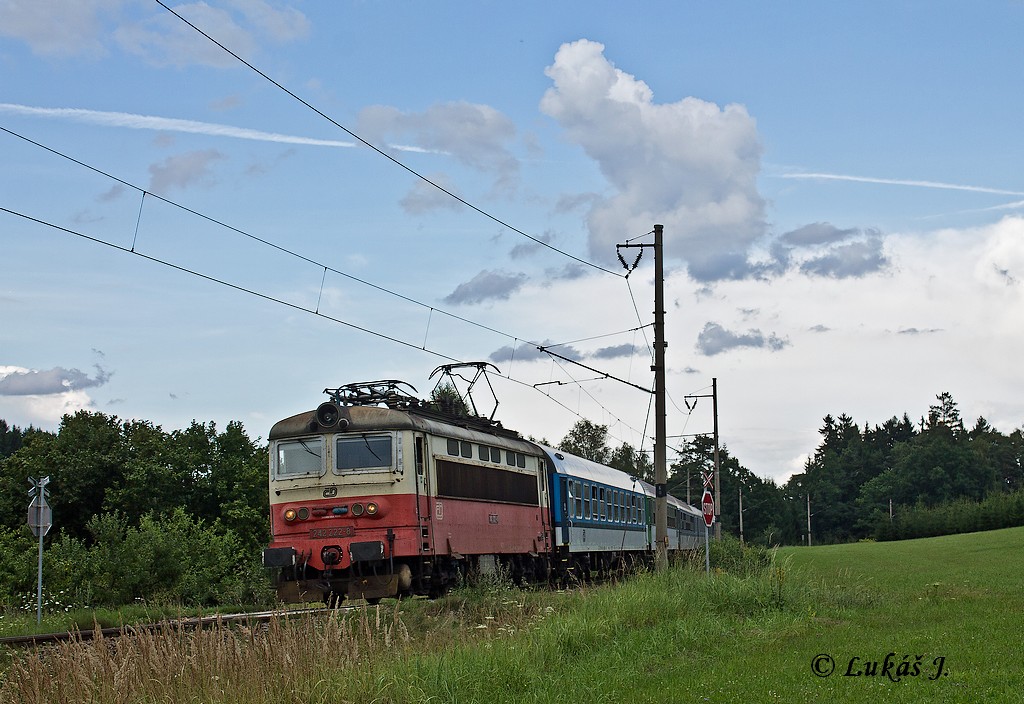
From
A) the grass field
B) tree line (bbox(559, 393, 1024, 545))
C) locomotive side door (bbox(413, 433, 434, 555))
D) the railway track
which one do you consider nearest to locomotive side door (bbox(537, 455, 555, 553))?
locomotive side door (bbox(413, 433, 434, 555))

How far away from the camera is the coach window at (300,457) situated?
2122 centimetres

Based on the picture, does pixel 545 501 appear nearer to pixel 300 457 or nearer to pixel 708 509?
pixel 708 509

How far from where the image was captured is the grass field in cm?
1026

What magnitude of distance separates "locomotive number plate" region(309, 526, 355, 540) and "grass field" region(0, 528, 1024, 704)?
3849mm

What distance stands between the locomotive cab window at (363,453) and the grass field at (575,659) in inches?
167

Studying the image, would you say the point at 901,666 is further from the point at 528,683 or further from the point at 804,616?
the point at 804,616

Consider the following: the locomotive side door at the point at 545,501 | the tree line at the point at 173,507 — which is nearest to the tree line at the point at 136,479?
the tree line at the point at 173,507

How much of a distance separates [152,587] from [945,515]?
89742mm

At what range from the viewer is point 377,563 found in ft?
67.1

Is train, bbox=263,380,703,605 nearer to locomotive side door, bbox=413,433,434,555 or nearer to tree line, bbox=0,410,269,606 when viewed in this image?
locomotive side door, bbox=413,433,434,555

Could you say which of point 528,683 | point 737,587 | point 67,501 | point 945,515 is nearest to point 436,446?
point 737,587

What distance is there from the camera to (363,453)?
2094cm

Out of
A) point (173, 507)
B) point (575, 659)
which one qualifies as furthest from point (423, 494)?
point (173, 507)

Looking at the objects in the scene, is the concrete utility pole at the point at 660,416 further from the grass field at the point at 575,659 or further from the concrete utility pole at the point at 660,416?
the grass field at the point at 575,659
